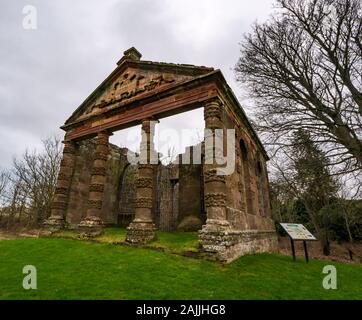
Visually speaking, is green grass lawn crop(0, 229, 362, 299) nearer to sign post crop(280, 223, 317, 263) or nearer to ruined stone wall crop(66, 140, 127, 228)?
sign post crop(280, 223, 317, 263)

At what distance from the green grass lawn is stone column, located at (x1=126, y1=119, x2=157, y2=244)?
59 cm

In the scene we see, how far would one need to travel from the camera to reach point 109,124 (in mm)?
12211

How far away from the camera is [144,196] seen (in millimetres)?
9766

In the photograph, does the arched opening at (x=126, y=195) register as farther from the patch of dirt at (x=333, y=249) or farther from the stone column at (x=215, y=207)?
the patch of dirt at (x=333, y=249)

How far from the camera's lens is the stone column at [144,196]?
8.98 m

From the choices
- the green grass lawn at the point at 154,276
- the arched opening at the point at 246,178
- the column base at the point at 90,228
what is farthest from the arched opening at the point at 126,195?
the arched opening at the point at 246,178

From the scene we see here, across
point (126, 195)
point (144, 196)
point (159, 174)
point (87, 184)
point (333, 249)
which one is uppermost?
point (159, 174)

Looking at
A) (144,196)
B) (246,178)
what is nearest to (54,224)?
(144,196)

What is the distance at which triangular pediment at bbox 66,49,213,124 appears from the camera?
34.0 ft

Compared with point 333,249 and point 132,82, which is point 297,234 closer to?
point 132,82

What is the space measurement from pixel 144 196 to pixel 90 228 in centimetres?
302

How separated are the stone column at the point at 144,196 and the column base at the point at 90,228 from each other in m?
2.25

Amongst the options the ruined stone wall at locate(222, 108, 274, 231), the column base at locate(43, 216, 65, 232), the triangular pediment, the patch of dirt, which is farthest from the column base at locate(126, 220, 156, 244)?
the patch of dirt
